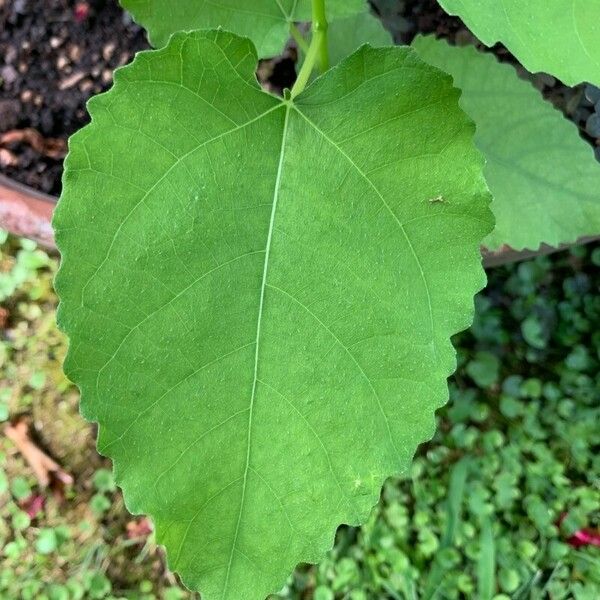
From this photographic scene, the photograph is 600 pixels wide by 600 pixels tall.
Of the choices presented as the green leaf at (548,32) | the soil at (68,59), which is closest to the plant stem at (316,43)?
the green leaf at (548,32)

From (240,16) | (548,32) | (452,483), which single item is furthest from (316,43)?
(452,483)

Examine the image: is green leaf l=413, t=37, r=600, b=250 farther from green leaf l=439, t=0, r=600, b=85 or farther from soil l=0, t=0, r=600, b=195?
green leaf l=439, t=0, r=600, b=85

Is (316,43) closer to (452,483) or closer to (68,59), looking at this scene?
(68,59)

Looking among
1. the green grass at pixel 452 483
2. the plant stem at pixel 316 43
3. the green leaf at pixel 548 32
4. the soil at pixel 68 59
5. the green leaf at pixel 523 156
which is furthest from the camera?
the green grass at pixel 452 483

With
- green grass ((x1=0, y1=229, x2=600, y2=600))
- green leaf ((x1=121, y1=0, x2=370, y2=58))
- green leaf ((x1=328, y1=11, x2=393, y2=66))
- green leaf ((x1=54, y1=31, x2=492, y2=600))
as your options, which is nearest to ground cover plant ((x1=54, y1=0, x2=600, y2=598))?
green leaf ((x1=54, y1=31, x2=492, y2=600))

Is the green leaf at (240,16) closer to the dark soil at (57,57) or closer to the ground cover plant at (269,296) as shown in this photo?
the ground cover plant at (269,296)
